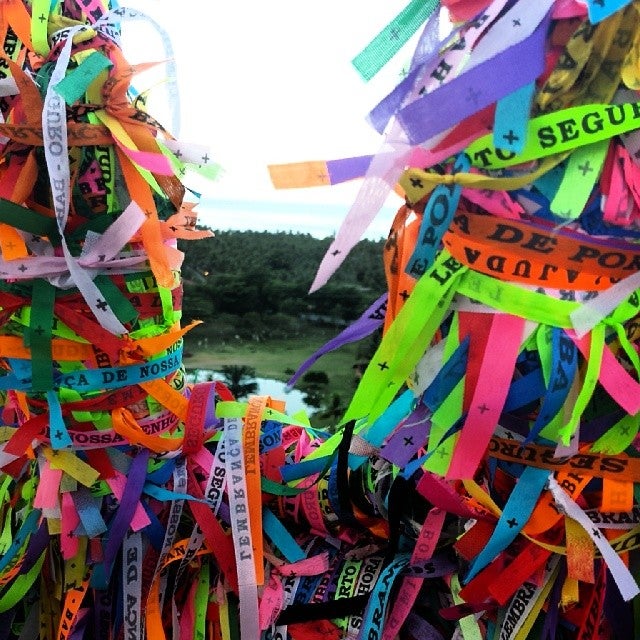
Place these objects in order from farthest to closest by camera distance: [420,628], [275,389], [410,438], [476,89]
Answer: [275,389], [420,628], [410,438], [476,89]

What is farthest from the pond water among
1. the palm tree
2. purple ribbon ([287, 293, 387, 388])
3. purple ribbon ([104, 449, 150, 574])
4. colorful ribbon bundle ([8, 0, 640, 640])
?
purple ribbon ([287, 293, 387, 388])

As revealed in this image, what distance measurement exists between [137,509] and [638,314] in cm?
51

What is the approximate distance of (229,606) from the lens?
30.0 inches

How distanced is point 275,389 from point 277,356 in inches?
2.6

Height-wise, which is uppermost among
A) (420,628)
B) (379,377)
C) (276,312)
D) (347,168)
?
(347,168)

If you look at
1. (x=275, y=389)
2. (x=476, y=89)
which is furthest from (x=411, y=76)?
(x=275, y=389)

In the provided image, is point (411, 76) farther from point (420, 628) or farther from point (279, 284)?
point (279, 284)

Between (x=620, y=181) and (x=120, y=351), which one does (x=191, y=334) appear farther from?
(x=620, y=181)

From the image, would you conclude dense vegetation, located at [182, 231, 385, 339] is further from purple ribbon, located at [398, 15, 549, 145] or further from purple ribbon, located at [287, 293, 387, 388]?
purple ribbon, located at [398, 15, 549, 145]

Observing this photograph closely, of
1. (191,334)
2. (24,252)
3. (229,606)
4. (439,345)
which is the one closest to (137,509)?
(229,606)

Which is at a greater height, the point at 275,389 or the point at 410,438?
the point at 410,438

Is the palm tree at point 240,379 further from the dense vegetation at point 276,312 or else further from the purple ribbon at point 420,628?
the purple ribbon at point 420,628

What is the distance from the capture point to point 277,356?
1151 millimetres

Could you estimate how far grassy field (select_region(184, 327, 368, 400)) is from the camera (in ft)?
3.68
